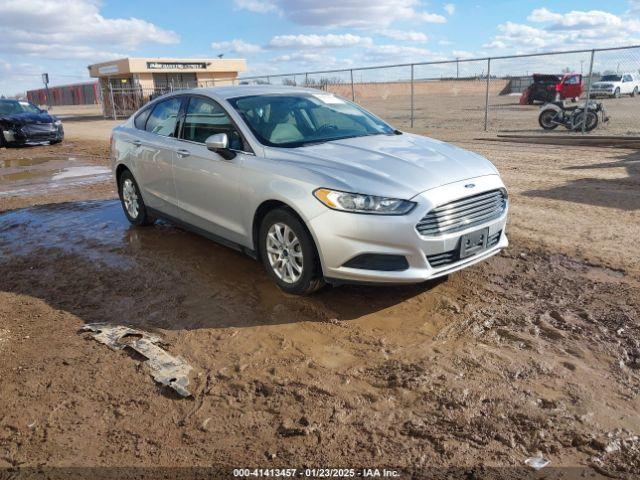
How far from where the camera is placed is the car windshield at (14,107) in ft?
59.4

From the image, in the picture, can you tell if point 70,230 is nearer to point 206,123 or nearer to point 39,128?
point 206,123

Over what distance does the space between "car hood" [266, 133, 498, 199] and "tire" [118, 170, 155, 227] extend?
278 centimetres

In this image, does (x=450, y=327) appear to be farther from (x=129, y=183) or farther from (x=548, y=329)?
(x=129, y=183)

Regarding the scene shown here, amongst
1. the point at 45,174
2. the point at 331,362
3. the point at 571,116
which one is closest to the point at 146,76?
the point at 45,174

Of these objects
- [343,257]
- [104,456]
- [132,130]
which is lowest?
[104,456]

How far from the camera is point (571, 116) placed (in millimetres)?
15695

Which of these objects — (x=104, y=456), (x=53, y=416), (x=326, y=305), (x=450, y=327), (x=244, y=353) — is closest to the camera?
(x=104, y=456)

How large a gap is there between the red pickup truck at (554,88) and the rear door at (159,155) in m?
29.0

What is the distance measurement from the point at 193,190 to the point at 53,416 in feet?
9.04

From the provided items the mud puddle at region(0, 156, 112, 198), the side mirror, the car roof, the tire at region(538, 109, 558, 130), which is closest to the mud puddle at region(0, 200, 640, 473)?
the side mirror

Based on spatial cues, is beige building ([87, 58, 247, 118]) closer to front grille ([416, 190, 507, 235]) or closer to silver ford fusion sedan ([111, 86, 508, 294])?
silver ford fusion sedan ([111, 86, 508, 294])

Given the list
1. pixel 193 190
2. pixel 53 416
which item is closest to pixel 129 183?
pixel 193 190

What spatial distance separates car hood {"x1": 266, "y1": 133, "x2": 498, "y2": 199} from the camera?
390 centimetres

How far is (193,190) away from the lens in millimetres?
5340
